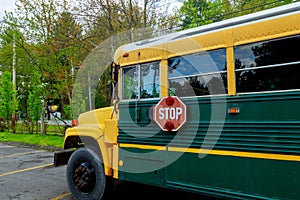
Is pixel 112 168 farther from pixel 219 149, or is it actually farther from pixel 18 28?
pixel 18 28

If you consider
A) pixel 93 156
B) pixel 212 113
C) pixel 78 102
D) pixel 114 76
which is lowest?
pixel 93 156

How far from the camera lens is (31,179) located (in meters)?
6.33

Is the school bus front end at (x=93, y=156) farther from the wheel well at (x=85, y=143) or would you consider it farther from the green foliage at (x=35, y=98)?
the green foliage at (x=35, y=98)

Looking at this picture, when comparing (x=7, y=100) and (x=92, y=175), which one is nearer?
(x=92, y=175)

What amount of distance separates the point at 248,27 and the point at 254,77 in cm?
63

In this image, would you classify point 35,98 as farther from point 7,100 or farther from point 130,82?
point 130,82

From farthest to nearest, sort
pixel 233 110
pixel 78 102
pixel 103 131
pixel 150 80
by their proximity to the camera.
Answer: pixel 78 102
pixel 103 131
pixel 150 80
pixel 233 110

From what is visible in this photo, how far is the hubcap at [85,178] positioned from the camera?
15.0ft

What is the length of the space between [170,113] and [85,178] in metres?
2.14

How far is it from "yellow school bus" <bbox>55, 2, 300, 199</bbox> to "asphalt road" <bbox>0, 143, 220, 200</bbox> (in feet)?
3.16

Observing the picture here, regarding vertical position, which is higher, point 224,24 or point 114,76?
point 224,24

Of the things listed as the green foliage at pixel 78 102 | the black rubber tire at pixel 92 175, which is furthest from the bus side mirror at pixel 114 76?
the green foliage at pixel 78 102

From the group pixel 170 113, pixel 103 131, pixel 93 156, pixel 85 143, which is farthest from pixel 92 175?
pixel 170 113

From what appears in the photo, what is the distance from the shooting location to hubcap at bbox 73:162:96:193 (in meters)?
4.56
